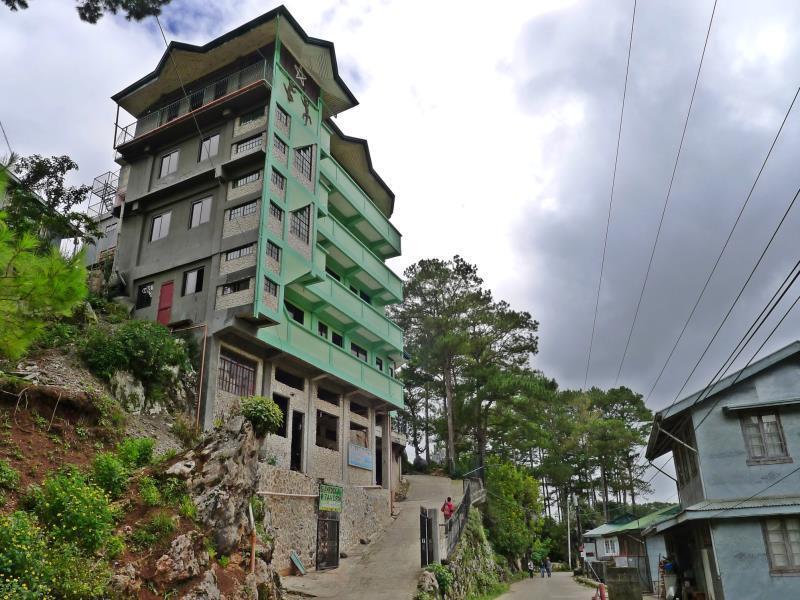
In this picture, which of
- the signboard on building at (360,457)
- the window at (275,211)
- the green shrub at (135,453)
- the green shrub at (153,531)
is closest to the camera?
the green shrub at (153,531)

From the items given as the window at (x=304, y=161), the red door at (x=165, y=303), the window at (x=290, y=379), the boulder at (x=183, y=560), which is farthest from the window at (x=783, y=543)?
the red door at (x=165, y=303)

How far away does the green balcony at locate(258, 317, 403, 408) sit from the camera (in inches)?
939

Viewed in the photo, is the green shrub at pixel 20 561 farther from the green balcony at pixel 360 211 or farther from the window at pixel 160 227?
the green balcony at pixel 360 211

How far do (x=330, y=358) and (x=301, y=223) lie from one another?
6.19 m

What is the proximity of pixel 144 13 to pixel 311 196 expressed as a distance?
49.7ft

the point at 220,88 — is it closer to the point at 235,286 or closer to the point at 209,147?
the point at 209,147

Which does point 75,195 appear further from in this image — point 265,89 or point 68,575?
point 68,575

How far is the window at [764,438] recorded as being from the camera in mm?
18625

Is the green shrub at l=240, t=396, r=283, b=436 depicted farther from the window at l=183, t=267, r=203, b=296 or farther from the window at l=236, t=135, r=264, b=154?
the window at l=236, t=135, r=264, b=154

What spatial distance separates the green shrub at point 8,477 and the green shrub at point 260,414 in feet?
16.2

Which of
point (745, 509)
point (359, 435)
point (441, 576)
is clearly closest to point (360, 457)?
point (359, 435)

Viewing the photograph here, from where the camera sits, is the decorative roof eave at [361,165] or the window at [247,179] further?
the decorative roof eave at [361,165]

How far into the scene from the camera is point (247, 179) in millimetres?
24875

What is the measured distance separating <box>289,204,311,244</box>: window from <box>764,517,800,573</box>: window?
63.8 feet
